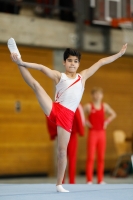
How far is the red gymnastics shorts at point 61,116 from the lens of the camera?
6436 mm

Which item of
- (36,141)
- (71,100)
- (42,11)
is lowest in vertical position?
(36,141)

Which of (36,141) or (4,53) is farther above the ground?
(4,53)

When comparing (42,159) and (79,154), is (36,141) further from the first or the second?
(79,154)

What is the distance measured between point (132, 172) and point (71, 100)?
7.78 metres

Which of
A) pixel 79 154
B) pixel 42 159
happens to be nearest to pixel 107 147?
pixel 79 154

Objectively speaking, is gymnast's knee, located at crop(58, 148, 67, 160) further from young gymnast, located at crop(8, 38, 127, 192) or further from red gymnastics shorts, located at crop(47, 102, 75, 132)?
red gymnastics shorts, located at crop(47, 102, 75, 132)

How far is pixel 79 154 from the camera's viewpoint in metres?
13.6

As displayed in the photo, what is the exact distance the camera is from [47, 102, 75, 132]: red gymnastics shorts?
644 cm

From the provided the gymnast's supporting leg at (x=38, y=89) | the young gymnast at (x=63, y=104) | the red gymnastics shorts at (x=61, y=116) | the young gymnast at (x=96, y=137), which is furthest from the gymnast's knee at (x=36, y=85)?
the young gymnast at (x=96, y=137)
